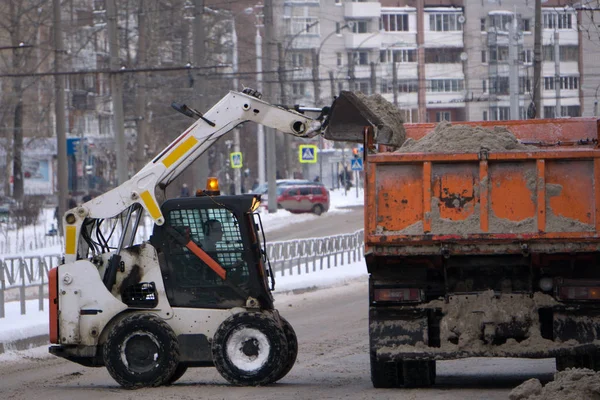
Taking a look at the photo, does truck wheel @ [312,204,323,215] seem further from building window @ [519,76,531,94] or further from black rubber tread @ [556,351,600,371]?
black rubber tread @ [556,351,600,371]

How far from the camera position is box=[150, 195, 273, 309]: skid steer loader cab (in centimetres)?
1062

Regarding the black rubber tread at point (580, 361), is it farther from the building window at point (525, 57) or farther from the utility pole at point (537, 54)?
the building window at point (525, 57)

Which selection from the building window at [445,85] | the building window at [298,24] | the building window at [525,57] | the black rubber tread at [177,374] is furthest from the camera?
the building window at [298,24]

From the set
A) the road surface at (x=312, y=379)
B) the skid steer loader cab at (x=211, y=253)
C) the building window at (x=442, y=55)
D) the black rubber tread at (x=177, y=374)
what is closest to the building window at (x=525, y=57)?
the building window at (x=442, y=55)

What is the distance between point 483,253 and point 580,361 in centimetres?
152

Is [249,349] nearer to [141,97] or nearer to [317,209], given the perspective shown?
[141,97]

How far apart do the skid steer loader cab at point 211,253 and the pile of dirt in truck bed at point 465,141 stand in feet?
5.67

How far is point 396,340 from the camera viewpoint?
9758 millimetres

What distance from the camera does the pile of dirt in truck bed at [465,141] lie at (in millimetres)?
9773

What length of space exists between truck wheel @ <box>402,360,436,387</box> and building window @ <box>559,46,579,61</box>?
21.2 meters

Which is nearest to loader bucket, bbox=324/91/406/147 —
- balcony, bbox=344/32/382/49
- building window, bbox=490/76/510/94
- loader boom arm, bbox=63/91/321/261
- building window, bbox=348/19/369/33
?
loader boom arm, bbox=63/91/321/261

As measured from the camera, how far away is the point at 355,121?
10.9 metres

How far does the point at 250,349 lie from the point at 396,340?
1.43 metres

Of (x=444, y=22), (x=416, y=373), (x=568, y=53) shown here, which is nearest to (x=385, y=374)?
(x=416, y=373)
